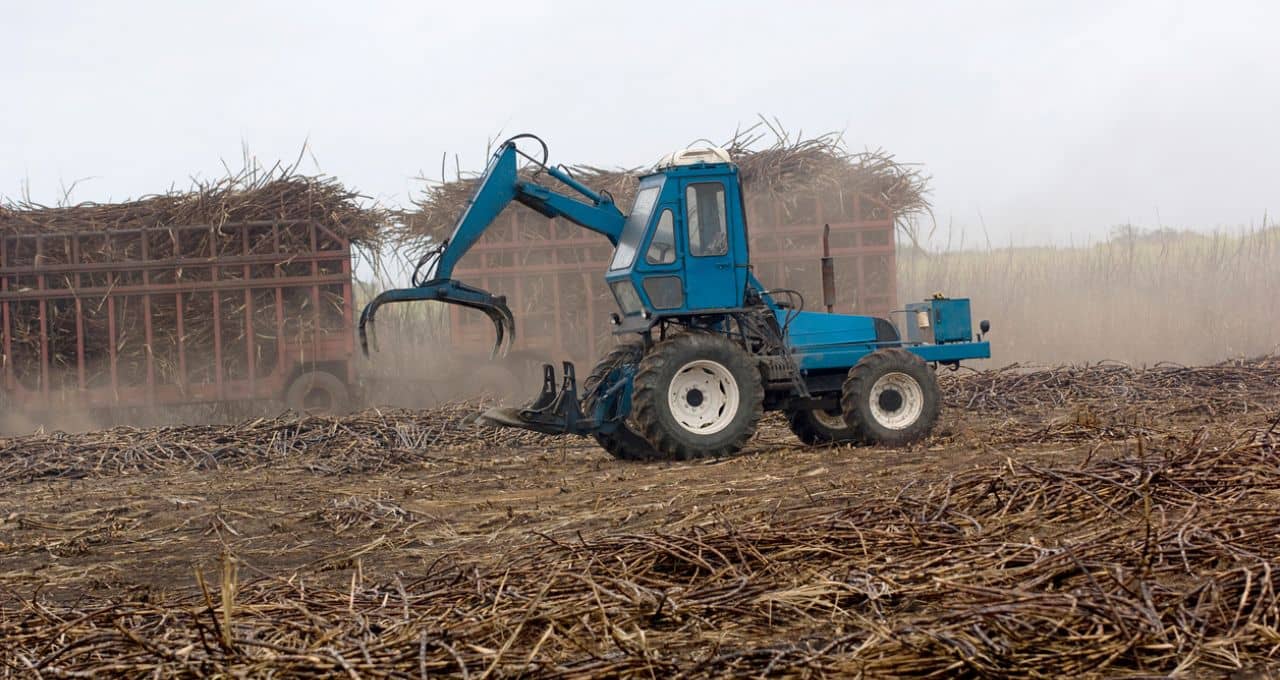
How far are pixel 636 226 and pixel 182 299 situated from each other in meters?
7.22

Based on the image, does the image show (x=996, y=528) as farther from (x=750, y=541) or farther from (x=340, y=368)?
(x=340, y=368)

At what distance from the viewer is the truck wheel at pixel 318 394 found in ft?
52.1

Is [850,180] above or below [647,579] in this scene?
above

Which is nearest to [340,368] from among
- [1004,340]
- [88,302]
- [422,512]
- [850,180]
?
[88,302]

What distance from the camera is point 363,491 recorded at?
943 centimetres

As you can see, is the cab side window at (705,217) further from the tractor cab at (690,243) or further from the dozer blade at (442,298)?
the dozer blade at (442,298)

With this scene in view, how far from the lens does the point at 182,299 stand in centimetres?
1580

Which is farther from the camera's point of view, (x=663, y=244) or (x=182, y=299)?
(x=182, y=299)

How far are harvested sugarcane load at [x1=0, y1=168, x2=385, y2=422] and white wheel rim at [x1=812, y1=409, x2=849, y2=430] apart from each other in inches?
257

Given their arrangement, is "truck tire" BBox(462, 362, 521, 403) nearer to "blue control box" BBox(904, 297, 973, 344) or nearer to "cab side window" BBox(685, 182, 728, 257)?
"blue control box" BBox(904, 297, 973, 344)

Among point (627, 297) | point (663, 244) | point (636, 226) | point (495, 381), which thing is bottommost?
point (495, 381)

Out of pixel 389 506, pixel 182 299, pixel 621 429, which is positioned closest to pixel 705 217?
pixel 621 429

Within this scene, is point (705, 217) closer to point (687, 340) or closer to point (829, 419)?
point (687, 340)

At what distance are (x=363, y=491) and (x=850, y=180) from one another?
9.06 metres
